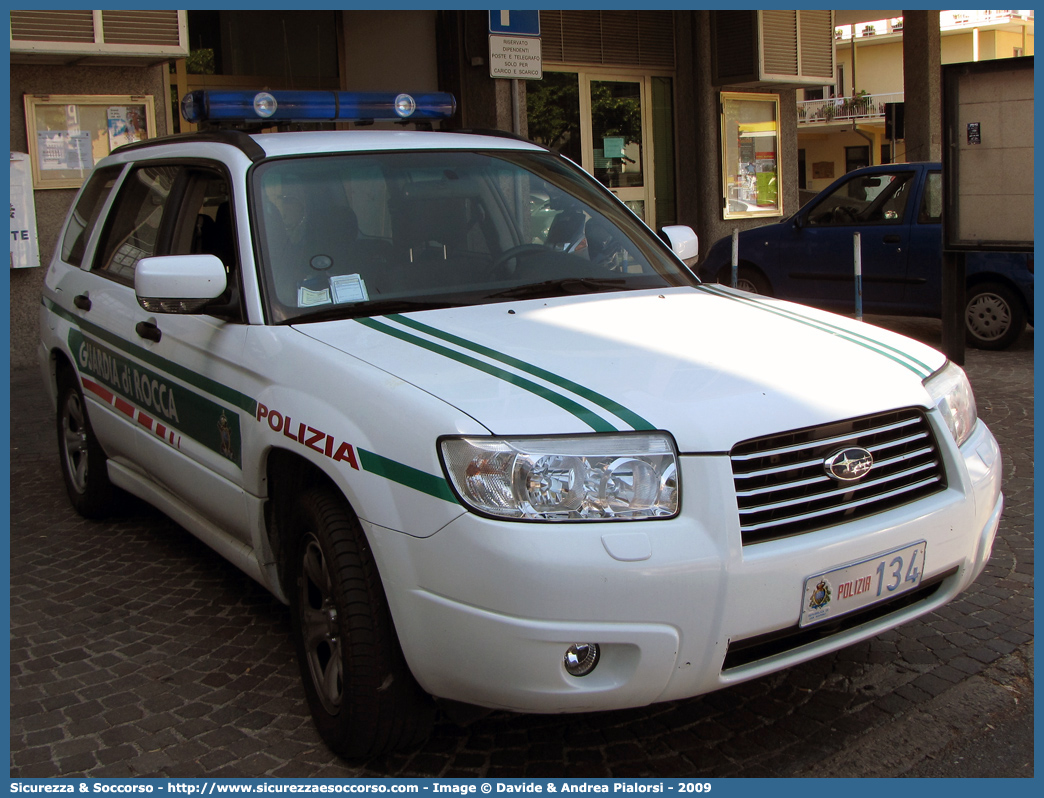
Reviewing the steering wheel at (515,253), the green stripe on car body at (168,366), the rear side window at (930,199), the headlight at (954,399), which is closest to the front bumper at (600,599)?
the headlight at (954,399)

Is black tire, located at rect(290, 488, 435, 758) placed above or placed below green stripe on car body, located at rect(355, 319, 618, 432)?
below

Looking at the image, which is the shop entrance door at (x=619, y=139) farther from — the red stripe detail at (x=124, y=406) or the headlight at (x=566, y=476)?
the headlight at (x=566, y=476)

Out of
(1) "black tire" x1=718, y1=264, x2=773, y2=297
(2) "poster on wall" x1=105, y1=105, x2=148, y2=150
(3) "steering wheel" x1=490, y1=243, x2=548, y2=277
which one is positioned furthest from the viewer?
(1) "black tire" x1=718, y1=264, x2=773, y2=297

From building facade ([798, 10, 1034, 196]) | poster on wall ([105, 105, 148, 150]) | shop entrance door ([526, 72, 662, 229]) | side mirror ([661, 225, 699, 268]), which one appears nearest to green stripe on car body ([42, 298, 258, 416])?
side mirror ([661, 225, 699, 268])

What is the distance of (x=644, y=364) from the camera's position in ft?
9.61

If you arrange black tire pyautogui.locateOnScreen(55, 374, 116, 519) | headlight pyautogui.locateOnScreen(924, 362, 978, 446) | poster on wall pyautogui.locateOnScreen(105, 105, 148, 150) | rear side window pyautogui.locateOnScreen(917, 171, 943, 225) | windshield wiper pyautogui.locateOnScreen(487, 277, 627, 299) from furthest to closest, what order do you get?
poster on wall pyautogui.locateOnScreen(105, 105, 148, 150)
rear side window pyautogui.locateOnScreen(917, 171, 943, 225)
black tire pyautogui.locateOnScreen(55, 374, 116, 519)
windshield wiper pyautogui.locateOnScreen(487, 277, 627, 299)
headlight pyautogui.locateOnScreen(924, 362, 978, 446)

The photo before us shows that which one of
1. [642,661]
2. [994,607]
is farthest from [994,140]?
[642,661]

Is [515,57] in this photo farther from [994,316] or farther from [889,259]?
[994,316]

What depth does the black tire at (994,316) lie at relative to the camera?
9.28 m

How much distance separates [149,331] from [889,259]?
7508mm

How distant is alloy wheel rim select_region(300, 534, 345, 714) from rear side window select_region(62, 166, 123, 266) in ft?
Result: 9.29

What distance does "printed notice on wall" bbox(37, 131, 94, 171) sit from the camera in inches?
381

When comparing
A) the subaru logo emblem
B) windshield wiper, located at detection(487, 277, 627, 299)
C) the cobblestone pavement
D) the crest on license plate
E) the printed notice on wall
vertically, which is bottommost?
the cobblestone pavement

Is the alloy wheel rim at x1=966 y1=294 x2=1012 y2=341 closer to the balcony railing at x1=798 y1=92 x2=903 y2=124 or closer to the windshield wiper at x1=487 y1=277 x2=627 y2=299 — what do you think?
the windshield wiper at x1=487 y1=277 x2=627 y2=299
